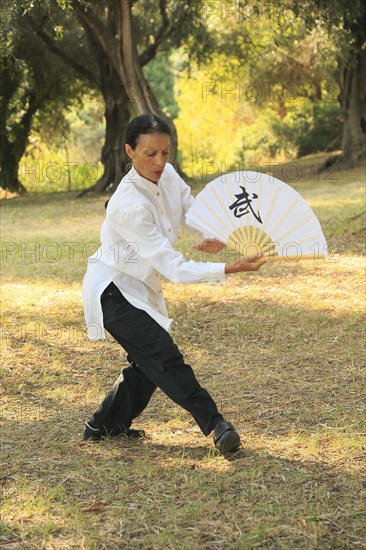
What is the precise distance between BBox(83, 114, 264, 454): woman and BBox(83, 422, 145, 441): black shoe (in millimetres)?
382

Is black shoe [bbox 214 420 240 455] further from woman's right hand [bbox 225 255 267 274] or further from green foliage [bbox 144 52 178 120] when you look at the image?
green foliage [bbox 144 52 178 120]

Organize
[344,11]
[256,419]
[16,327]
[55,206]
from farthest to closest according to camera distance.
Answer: [55,206] < [344,11] < [16,327] < [256,419]

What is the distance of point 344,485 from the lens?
3.45m

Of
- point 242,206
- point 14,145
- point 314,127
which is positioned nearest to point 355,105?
point 314,127

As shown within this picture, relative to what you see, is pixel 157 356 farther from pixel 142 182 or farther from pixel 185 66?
pixel 185 66

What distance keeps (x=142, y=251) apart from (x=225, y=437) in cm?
86

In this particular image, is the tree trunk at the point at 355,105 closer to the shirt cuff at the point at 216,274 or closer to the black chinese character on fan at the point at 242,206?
the black chinese character on fan at the point at 242,206

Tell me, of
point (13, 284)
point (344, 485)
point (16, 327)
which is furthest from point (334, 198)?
point (344, 485)

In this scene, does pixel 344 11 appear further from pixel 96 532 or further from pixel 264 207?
pixel 96 532

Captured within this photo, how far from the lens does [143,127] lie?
3547 millimetres

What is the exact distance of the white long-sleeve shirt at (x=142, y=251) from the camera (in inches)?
136

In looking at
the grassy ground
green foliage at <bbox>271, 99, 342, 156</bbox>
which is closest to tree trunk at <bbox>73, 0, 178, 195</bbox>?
the grassy ground

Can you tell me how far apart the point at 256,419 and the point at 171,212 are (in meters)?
1.23

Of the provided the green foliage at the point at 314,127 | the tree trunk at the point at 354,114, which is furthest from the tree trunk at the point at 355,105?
the green foliage at the point at 314,127
